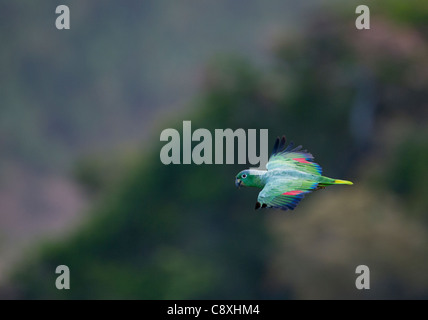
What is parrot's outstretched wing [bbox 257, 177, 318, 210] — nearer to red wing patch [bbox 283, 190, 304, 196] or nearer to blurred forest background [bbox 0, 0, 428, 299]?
red wing patch [bbox 283, 190, 304, 196]

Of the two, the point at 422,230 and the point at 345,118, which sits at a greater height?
the point at 345,118

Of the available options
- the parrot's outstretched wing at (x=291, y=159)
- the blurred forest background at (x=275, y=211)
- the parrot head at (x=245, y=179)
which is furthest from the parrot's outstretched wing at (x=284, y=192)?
the blurred forest background at (x=275, y=211)

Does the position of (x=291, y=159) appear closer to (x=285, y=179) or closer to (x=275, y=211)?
(x=285, y=179)

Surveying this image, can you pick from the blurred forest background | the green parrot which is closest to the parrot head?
the green parrot

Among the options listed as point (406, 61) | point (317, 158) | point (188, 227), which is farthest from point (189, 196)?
point (406, 61)

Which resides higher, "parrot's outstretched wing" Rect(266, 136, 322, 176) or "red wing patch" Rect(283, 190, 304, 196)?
"parrot's outstretched wing" Rect(266, 136, 322, 176)

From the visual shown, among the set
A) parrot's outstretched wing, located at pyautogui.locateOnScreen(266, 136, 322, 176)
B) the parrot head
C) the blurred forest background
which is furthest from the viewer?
the blurred forest background

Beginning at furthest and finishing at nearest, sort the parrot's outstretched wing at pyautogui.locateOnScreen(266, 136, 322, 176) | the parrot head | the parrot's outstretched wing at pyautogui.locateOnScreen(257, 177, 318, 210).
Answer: the parrot's outstretched wing at pyautogui.locateOnScreen(266, 136, 322, 176) → the parrot head → the parrot's outstretched wing at pyautogui.locateOnScreen(257, 177, 318, 210)
